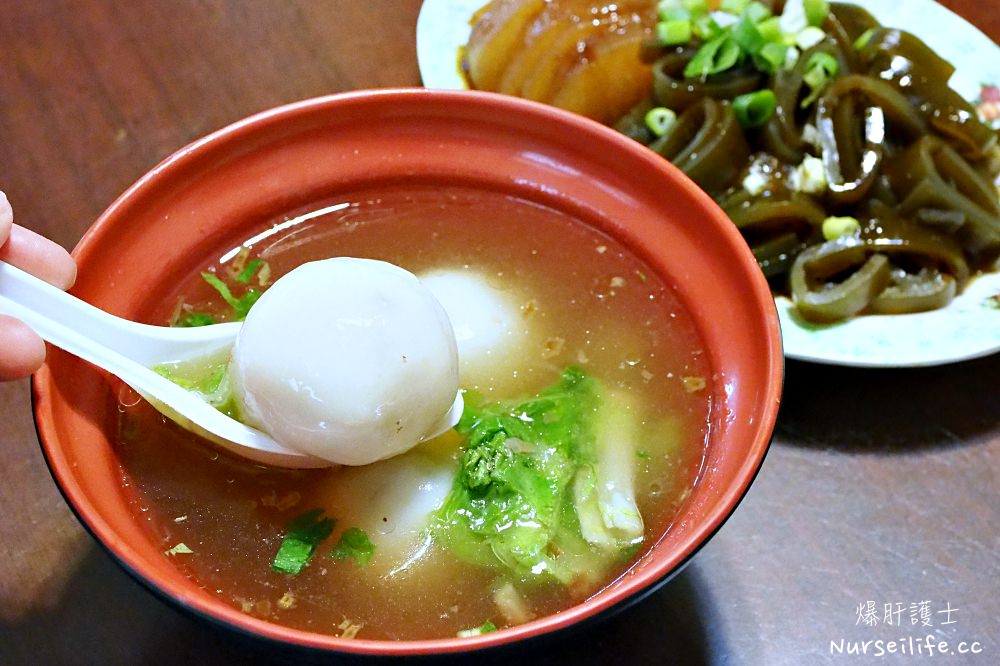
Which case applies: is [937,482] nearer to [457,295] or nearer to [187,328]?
[457,295]

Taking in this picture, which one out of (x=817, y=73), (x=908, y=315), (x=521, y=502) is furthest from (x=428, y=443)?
(x=817, y=73)

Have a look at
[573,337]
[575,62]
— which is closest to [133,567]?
[573,337]

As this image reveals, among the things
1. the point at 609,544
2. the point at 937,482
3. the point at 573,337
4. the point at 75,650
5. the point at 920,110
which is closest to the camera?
the point at 609,544

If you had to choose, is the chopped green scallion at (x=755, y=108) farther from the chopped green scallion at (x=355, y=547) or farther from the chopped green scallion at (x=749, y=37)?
the chopped green scallion at (x=355, y=547)

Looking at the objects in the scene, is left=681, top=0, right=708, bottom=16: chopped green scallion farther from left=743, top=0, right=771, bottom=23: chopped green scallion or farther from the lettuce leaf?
the lettuce leaf

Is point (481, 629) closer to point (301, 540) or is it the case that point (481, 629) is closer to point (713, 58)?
point (301, 540)

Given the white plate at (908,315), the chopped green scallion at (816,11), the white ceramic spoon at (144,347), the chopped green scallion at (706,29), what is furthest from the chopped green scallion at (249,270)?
the chopped green scallion at (816,11)
